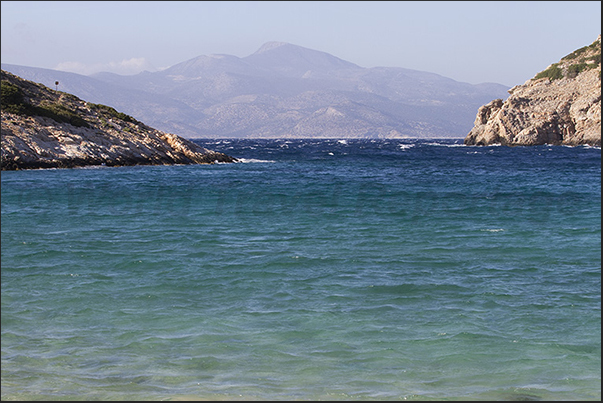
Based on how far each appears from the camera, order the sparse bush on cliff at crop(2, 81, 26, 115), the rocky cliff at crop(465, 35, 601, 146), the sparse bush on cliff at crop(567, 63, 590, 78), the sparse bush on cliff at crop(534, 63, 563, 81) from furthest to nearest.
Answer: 1. the sparse bush on cliff at crop(534, 63, 563, 81)
2. the sparse bush on cliff at crop(567, 63, 590, 78)
3. the rocky cliff at crop(465, 35, 601, 146)
4. the sparse bush on cliff at crop(2, 81, 26, 115)

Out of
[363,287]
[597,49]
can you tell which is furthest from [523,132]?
[363,287]

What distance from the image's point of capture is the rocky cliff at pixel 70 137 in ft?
152

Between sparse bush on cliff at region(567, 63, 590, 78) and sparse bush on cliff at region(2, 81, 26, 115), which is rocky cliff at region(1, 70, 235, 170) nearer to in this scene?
sparse bush on cliff at region(2, 81, 26, 115)

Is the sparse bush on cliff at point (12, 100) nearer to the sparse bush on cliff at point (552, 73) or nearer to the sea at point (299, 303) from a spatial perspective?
the sea at point (299, 303)

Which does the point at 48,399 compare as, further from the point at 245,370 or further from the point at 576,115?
the point at 576,115

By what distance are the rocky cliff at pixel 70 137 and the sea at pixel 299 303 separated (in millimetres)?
20828

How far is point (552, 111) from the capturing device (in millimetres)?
112812

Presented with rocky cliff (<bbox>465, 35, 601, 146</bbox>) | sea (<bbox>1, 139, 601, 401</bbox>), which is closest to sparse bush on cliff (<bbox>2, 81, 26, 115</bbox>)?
sea (<bbox>1, 139, 601, 401</bbox>)

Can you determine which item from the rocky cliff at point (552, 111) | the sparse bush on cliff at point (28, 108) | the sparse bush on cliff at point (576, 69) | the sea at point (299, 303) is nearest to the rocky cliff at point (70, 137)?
the sparse bush on cliff at point (28, 108)

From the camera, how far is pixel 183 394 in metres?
8.48

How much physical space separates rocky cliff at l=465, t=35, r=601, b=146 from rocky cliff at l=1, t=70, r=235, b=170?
2690 inches

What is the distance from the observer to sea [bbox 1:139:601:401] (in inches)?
358

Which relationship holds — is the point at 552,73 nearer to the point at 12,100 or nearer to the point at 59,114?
the point at 59,114

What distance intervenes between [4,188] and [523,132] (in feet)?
315
